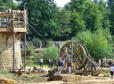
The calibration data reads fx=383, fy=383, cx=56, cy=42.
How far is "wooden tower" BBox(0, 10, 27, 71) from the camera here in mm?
39375

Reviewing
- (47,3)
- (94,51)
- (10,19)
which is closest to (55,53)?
(94,51)

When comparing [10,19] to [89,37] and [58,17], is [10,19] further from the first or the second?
[58,17]

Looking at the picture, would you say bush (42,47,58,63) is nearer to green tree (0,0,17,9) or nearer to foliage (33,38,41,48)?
foliage (33,38,41,48)

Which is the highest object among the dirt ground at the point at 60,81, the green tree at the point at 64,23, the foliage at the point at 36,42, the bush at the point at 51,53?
→ the green tree at the point at 64,23

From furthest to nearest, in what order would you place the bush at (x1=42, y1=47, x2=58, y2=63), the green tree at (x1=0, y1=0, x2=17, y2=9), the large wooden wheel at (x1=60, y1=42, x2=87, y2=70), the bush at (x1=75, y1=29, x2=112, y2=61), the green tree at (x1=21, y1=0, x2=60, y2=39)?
the green tree at (x1=0, y1=0, x2=17, y2=9) < the green tree at (x1=21, y1=0, x2=60, y2=39) < the bush at (x1=75, y1=29, x2=112, y2=61) < the bush at (x1=42, y1=47, x2=58, y2=63) < the large wooden wheel at (x1=60, y1=42, x2=87, y2=70)

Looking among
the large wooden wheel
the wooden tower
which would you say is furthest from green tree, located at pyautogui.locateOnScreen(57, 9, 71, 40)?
the large wooden wheel

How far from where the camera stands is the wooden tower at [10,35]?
39375 mm

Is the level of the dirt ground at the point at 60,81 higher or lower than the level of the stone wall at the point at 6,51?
lower

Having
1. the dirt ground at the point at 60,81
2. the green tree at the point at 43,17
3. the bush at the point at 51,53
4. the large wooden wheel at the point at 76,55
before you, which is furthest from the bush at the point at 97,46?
the dirt ground at the point at 60,81

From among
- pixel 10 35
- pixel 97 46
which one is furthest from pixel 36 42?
pixel 10 35

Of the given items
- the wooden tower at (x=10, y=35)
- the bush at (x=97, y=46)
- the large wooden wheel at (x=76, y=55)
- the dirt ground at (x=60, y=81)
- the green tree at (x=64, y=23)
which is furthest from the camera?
the green tree at (x=64, y=23)

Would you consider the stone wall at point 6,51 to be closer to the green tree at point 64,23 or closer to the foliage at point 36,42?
the foliage at point 36,42

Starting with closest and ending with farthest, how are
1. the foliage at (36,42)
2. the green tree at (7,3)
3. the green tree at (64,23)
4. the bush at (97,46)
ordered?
the bush at (97,46) → the foliage at (36,42) → the green tree at (64,23) → the green tree at (7,3)

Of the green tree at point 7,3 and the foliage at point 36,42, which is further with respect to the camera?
the green tree at point 7,3
